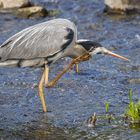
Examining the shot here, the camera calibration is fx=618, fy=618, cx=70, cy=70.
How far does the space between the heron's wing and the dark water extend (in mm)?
679

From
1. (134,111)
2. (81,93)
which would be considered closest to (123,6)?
(81,93)

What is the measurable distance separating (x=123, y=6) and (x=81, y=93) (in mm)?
5054

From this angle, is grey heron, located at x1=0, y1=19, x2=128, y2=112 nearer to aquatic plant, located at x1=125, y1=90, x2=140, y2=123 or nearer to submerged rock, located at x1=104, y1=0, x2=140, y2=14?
aquatic plant, located at x1=125, y1=90, x2=140, y2=123

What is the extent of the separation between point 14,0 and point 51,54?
242 inches

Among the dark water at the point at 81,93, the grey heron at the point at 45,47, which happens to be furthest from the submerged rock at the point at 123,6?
the grey heron at the point at 45,47

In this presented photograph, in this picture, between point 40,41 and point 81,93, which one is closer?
point 40,41

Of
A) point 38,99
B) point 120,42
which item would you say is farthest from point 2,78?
point 120,42

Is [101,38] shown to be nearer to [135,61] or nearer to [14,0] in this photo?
[135,61]

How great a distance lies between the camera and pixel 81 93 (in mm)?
8773

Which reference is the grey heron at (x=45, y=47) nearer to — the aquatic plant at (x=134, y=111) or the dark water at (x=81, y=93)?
the dark water at (x=81, y=93)

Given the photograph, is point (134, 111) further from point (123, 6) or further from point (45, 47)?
point (123, 6)

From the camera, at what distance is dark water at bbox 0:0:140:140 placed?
279 inches

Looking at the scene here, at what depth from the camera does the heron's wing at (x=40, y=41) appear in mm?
8141

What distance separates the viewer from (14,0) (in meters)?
14.1
